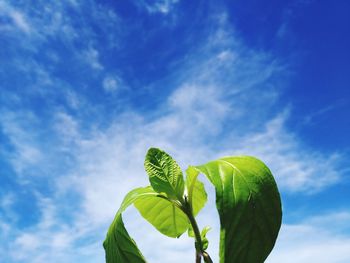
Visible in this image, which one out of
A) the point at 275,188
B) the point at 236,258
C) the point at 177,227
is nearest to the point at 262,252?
the point at 236,258

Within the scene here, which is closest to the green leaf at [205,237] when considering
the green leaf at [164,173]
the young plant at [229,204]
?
→ the young plant at [229,204]

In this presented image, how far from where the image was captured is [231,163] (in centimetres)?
133

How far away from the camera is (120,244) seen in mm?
1533

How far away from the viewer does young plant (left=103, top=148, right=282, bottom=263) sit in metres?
1.18

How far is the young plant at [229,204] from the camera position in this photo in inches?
46.5

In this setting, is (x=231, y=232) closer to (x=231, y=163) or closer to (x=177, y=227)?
(x=231, y=163)

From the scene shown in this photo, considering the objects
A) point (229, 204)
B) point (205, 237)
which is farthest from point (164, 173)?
point (229, 204)

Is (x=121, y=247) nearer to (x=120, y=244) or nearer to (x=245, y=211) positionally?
(x=120, y=244)

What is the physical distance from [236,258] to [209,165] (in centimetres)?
29

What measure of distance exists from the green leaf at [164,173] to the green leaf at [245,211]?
0.28m

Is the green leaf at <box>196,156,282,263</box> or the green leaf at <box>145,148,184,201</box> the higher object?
the green leaf at <box>145,148,184,201</box>

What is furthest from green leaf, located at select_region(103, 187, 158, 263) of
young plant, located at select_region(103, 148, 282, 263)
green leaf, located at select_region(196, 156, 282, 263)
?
green leaf, located at select_region(196, 156, 282, 263)

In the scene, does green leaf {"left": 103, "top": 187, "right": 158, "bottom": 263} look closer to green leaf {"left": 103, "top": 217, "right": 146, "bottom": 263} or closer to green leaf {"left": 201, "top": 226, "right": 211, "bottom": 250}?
green leaf {"left": 103, "top": 217, "right": 146, "bottom": 263}

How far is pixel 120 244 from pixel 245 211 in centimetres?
57
